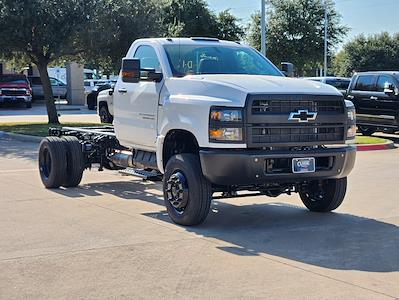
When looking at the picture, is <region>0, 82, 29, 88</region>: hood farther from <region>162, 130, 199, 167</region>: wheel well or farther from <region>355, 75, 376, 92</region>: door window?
<region>162, 130, 199, 167</region>: wheel well

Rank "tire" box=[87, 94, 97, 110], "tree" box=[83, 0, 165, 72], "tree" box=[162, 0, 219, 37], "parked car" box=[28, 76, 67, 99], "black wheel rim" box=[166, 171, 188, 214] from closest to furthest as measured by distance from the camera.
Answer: "black wheel rim" box=[166, 171, 188, 214]
"tree" box=[83, 0, 165, 72]
"tire" box=[87, 94, 97, 110]
"tree" box=[162, 0, 219, 37]
"parked car" box=[28, 76, 67, 99]

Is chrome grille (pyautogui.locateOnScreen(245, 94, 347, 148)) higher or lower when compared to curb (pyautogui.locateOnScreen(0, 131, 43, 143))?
higher

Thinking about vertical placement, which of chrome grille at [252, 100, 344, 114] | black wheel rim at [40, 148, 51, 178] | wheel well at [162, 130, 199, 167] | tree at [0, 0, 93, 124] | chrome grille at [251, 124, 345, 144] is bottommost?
black wheel rim at [40, 148, 51, 178]

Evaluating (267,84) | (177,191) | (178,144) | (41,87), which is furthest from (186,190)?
(41,87)

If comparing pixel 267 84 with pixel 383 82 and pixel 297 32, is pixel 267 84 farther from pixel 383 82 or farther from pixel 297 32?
pixel 297 32

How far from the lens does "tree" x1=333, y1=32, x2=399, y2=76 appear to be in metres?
65.8

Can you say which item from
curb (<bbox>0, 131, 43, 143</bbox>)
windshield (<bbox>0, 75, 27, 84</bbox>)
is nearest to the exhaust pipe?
curb (<bbox>0, 131, 43, 143</bbox>)

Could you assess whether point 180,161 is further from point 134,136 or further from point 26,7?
point 26,7

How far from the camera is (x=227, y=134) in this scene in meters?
7.37

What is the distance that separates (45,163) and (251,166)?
15.6 ft

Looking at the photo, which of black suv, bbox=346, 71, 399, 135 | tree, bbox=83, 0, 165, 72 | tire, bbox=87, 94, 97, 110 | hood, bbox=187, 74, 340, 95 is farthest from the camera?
tire, bbox=87, 94, 97, 110

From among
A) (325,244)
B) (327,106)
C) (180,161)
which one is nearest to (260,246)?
(325,244)

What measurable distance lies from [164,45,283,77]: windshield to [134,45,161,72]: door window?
0.22 meters

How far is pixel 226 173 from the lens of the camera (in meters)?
7.34
